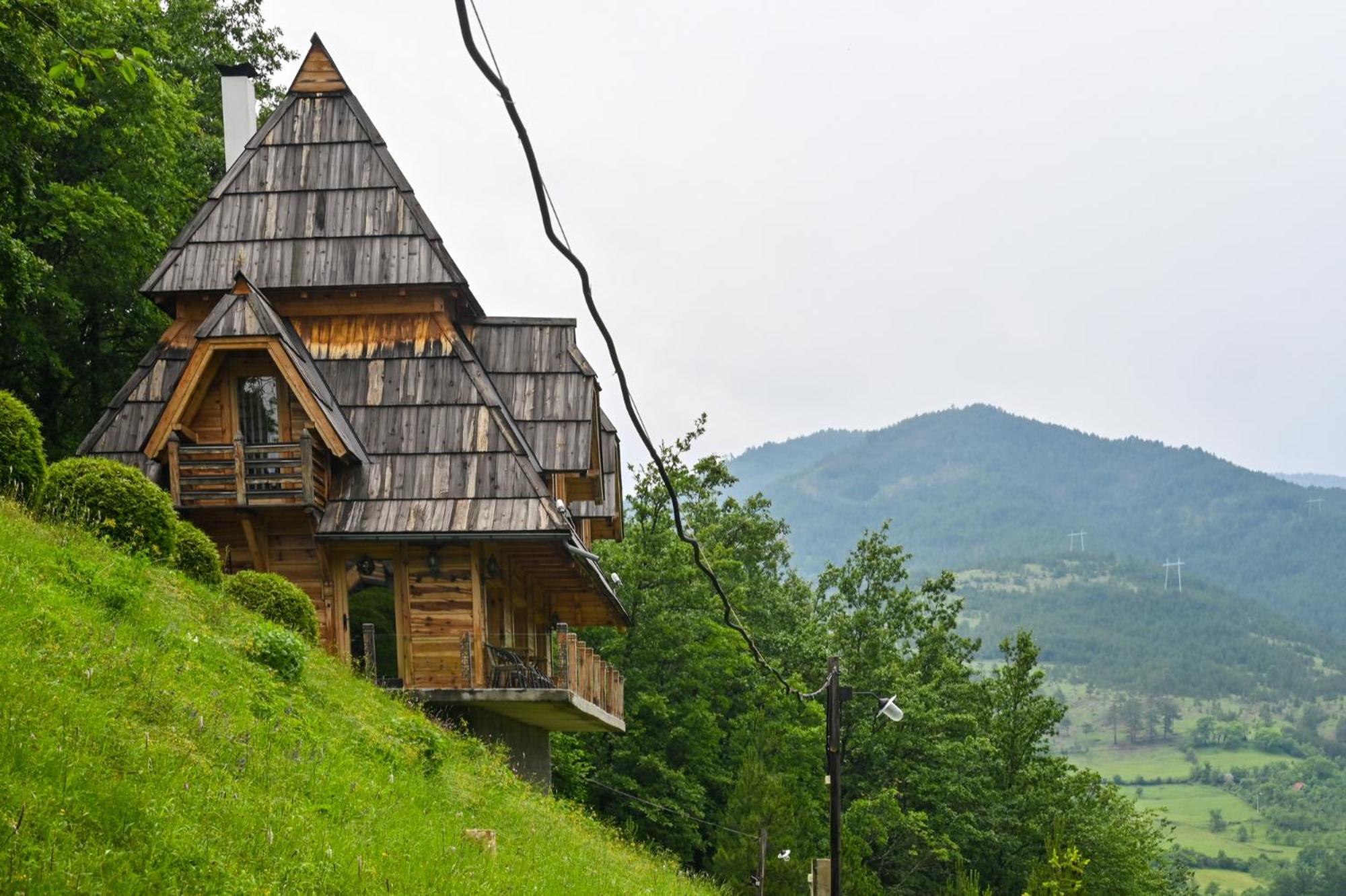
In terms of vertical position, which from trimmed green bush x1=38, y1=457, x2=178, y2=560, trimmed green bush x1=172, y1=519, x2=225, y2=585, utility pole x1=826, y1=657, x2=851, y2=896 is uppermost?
trimmed green bush x1=38, y1=457, x2=178, y2=560

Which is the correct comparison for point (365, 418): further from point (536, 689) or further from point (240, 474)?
point (536, 689)

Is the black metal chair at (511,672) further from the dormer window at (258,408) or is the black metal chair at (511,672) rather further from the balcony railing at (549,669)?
the dormer window at (258,408)

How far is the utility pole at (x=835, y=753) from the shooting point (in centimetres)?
2302

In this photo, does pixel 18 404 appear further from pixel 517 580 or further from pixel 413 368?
pixel 517 580

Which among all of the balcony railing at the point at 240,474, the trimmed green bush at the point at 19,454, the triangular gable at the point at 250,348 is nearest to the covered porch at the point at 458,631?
the balcony railing at the point at 240,474

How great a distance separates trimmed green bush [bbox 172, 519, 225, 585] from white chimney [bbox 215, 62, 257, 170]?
37.6 feet

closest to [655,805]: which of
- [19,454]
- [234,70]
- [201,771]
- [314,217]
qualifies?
[314,217]

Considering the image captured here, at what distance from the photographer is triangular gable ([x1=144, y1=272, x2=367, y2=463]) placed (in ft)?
79.8

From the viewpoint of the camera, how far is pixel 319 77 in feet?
93.6

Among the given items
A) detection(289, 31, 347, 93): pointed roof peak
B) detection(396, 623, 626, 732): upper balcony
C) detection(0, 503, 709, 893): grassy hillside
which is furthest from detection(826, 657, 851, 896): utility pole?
detection(289, 31, 347, 93): pointed roof peak

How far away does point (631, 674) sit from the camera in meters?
44.7

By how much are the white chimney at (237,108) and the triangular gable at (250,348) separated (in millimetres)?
6727

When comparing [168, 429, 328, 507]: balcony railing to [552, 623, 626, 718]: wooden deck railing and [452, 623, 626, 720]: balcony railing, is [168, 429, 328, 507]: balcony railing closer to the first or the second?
[452, 623, 626, 720]: balcony railing

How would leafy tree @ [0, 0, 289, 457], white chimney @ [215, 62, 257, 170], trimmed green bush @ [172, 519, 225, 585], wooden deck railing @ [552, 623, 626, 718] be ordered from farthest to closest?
leafy tree @ [0, 0, 289, 457], white chimney @ [215, 62, 257, 170], wooden deck railing @ [552, 623, 626, 718], trimmed green bush @ [172, 519, 225, 585]
